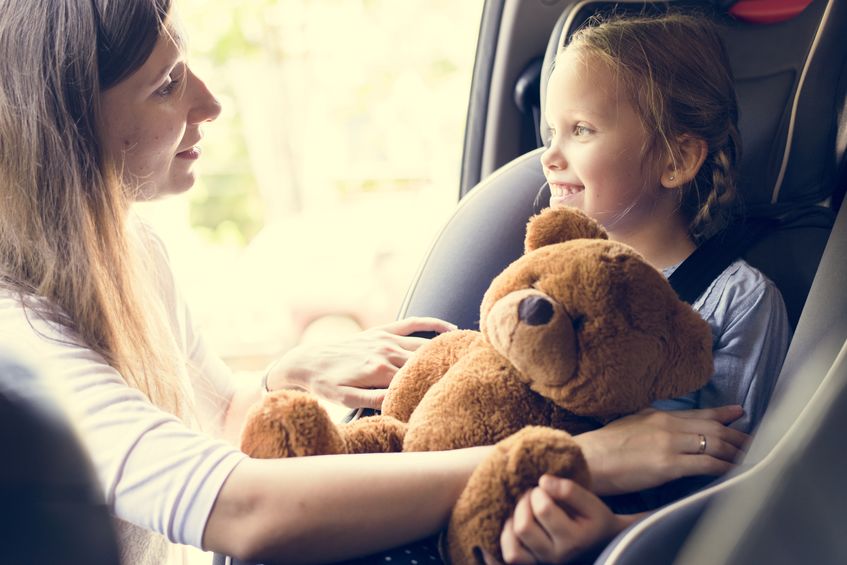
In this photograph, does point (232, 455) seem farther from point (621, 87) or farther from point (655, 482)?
point (621, 87)

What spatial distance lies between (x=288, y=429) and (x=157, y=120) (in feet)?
1.34

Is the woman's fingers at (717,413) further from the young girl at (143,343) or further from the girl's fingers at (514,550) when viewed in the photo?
the girl's fingers at (514,550)

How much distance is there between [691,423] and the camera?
78 centimetres

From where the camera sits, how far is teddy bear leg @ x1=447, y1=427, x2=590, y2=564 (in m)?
0.67

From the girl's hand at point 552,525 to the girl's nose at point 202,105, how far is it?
61 cm

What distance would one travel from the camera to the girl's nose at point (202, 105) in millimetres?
987

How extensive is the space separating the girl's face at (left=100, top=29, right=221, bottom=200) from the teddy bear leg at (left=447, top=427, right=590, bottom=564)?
1.76 feet

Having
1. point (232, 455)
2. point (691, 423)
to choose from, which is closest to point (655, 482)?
point (691, 423)

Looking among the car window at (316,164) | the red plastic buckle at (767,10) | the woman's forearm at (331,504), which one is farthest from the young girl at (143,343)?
the car window at (316,164)

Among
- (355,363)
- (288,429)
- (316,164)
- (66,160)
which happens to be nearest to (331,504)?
(288,429)

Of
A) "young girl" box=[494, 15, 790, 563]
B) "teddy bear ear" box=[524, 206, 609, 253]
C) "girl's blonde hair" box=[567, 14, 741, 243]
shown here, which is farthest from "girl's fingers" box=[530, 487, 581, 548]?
"girl's blonde hair" box=[567, 14, 741, 243]

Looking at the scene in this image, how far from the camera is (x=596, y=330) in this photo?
695 millimetres

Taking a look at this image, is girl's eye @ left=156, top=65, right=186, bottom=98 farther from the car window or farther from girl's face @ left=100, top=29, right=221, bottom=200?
the car window

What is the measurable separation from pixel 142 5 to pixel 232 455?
487 millimetres
